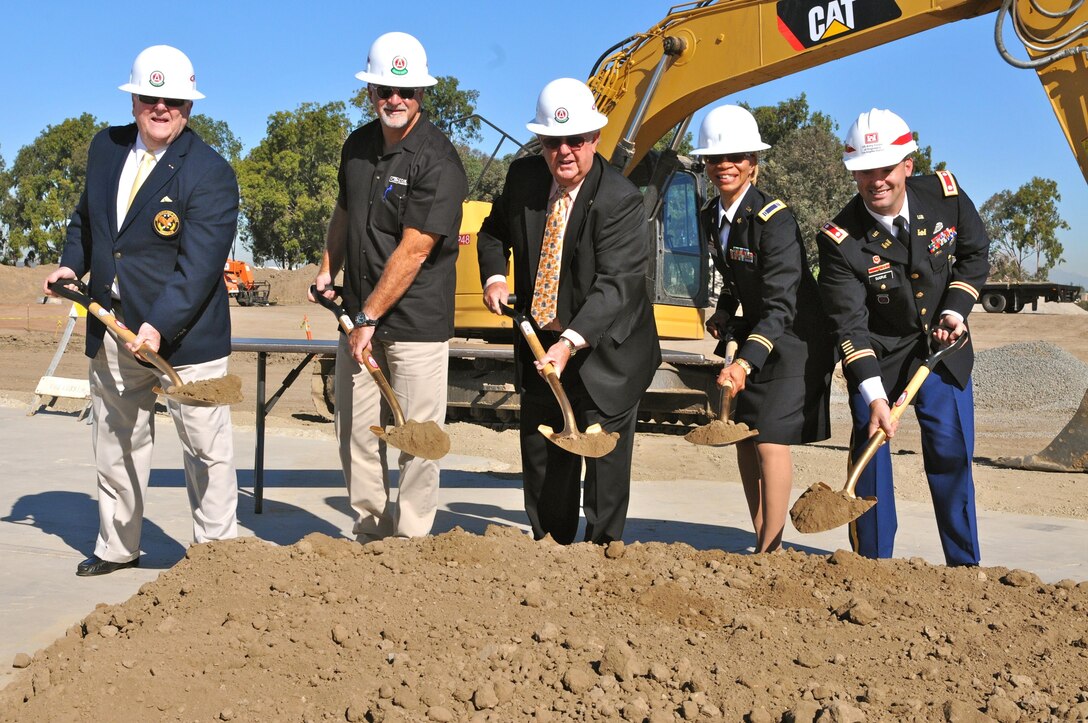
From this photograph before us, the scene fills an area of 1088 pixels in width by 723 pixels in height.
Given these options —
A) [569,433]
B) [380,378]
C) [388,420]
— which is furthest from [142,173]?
[569,433]

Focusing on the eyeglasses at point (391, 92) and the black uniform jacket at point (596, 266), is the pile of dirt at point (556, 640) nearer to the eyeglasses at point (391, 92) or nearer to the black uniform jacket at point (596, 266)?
the black uniform jacket at point (596, 266)

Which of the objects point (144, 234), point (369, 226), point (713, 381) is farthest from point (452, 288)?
point (713, 381)

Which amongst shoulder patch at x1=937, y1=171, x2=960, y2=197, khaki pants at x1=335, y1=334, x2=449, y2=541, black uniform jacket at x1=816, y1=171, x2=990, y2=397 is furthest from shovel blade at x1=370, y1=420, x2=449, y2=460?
shoulder patch at x1=937, y1=171, x2=960, y2=197

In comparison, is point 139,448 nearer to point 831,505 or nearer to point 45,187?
point 831,505

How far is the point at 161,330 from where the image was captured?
4797mm

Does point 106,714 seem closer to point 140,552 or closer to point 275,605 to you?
point 275,605

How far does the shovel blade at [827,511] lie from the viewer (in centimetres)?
450

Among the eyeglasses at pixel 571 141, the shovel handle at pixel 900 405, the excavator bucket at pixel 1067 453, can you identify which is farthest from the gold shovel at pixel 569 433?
the excavator bucket at pixel 1067 453

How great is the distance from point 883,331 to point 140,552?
3.45 metres

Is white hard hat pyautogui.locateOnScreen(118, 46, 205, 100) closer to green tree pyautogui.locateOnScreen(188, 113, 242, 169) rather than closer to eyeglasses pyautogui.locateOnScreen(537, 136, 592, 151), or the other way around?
eyeglasses pyautogui.locateOnScreen(537, 136, 592, 151)

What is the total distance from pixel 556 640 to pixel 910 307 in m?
2.26

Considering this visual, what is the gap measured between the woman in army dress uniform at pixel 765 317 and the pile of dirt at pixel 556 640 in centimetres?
58

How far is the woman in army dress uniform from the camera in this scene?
16.0 feet

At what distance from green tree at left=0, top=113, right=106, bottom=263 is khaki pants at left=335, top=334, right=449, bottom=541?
163ft
